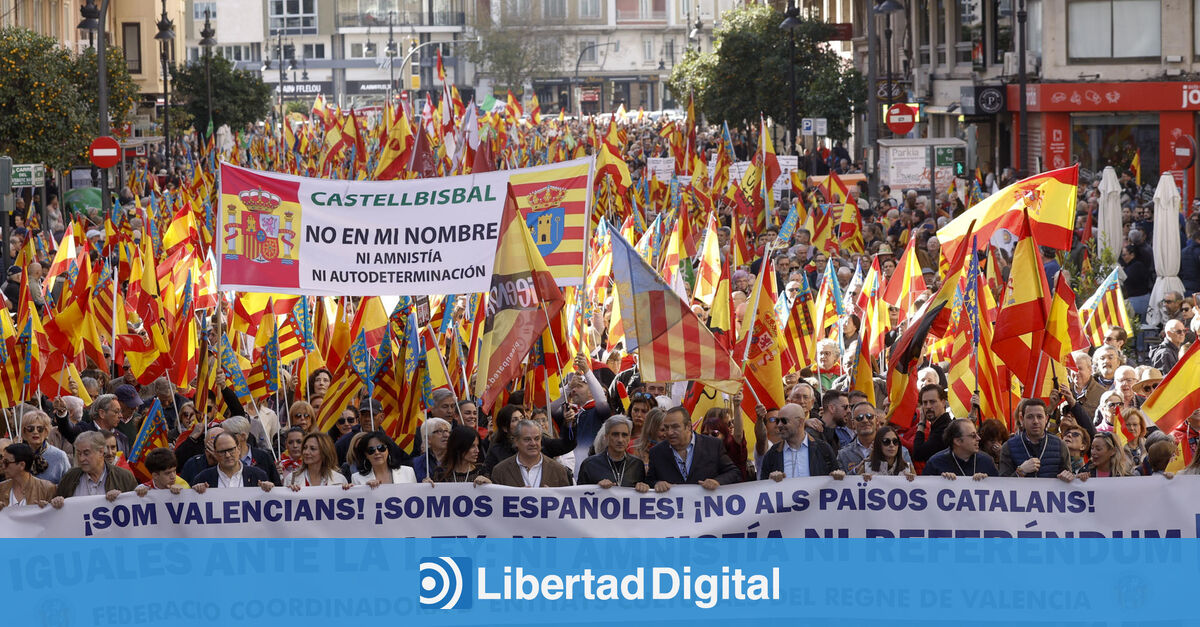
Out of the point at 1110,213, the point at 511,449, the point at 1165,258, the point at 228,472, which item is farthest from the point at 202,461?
the point at 1110,213

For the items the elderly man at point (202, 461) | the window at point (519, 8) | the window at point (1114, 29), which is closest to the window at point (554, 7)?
the window at point (519, 8)

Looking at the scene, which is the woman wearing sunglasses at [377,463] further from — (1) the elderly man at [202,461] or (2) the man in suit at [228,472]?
(1) the elderly man at [202,461]

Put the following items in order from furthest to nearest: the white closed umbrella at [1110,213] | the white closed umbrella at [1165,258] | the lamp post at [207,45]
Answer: the lamp post at [207,45], the white closed umbrella at [1110,213], the white closed umbrella at [1165,258]

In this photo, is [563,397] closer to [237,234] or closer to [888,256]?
[237,234]

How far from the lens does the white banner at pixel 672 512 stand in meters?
8.88

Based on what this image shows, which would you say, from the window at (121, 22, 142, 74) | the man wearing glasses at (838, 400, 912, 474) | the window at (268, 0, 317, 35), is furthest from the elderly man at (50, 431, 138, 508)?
the window at (268, 0, 317, 35)

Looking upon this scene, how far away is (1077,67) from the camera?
120 feet

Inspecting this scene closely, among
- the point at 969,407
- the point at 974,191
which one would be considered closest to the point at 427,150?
the point at 974,191

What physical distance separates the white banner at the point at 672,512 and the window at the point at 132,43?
161ft

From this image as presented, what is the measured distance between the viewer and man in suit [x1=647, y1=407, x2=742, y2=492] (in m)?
9.46

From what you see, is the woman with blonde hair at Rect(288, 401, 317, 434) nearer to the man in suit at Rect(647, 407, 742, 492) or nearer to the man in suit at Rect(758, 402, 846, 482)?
the man in suit at Rect(647, 407, 742, 492)
